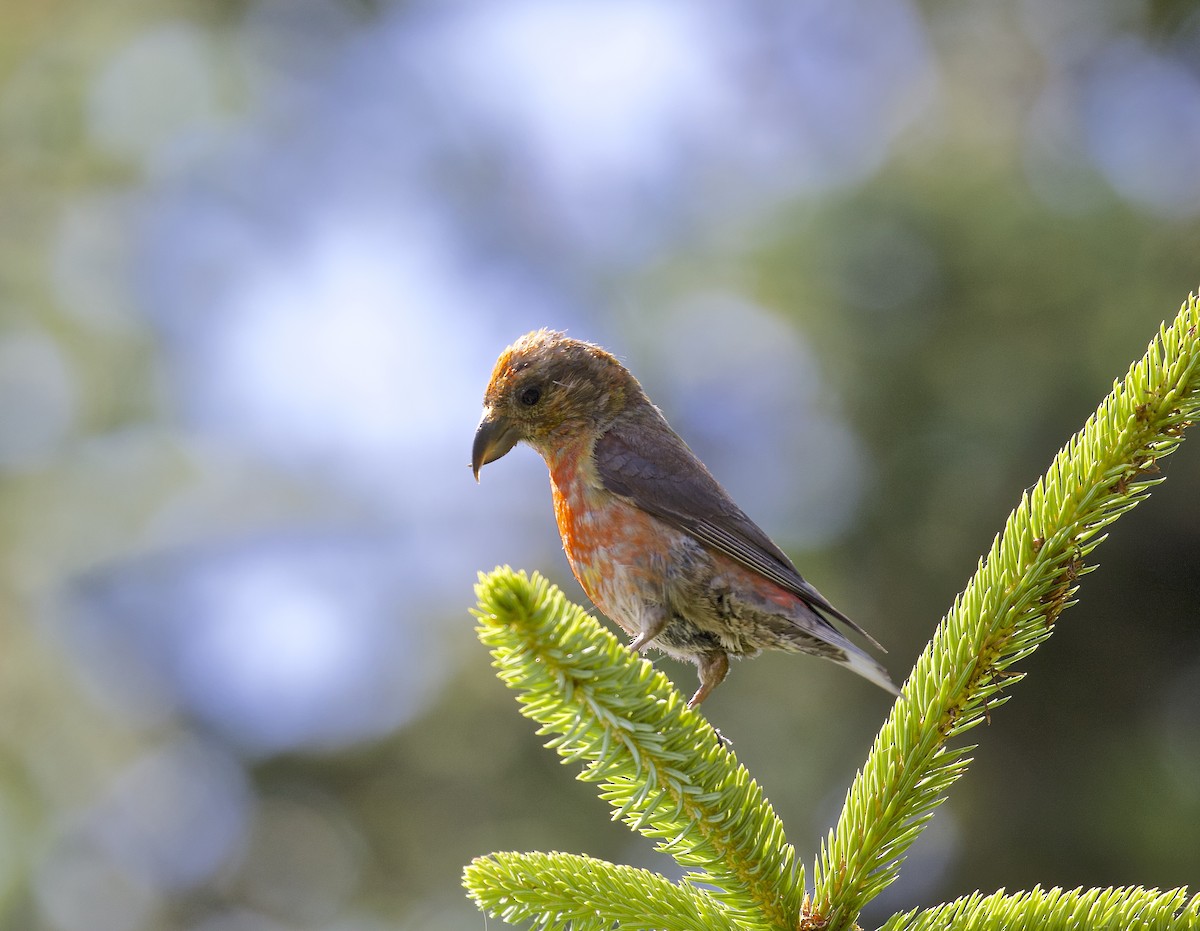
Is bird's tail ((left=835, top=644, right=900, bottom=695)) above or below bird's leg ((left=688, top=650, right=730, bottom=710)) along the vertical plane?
below

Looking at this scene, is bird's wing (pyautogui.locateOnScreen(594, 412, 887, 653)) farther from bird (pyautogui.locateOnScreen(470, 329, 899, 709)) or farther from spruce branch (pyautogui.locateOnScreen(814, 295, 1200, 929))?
spruce branch (pyautogui.locateOnScreen(814, 295, 1200, 929))

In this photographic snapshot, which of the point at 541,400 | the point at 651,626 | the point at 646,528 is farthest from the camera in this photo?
the point at 541,400

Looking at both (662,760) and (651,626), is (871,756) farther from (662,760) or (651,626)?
(651,626)

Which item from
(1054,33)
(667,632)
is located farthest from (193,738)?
(1054,33)

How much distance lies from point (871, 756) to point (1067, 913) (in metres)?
0.40

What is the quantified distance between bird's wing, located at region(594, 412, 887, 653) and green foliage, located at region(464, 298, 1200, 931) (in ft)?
4.35

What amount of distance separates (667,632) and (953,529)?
137 inches

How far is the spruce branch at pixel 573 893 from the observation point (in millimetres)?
1947

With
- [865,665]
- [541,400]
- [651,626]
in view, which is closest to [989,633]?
[865,665]

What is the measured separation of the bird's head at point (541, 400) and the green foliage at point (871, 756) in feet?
Answer: 6.74

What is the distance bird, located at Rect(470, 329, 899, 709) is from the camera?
3.42 m

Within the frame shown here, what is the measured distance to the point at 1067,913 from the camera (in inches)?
72.2

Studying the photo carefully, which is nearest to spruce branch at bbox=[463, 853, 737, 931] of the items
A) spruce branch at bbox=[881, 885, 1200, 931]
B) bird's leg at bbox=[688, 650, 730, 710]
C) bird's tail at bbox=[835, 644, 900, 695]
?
spruce branch at bbox=[881, 885, 1200, 931]

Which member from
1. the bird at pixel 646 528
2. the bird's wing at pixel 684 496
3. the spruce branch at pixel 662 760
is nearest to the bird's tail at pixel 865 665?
the bird at pixel 646 528
